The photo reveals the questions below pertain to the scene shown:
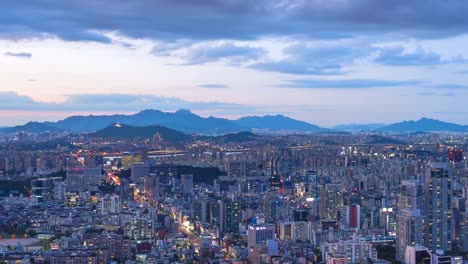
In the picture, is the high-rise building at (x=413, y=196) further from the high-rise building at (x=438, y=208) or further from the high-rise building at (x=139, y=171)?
the high-rise building at (x=139, y=171)

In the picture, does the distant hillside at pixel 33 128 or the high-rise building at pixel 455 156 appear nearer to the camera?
the high-rise building at pixel 455 156

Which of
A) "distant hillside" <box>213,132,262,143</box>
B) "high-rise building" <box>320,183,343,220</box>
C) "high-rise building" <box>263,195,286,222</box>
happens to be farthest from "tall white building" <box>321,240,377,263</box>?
"distant hillside" <box>213,132,262,143</box>

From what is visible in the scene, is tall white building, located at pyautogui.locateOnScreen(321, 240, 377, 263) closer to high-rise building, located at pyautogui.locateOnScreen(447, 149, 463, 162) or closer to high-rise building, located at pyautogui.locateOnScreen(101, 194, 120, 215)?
high-rise building, located at pyautogui.locateOnScreen(101, 194, 120, 215)

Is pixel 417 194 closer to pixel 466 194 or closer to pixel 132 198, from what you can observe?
pixel 466 194

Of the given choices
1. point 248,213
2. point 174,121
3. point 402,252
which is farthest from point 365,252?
point 174,121

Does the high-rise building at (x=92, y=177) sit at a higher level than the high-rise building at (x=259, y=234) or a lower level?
higher

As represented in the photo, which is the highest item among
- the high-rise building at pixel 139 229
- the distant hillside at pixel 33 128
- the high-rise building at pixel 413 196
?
the distant hillside at pixel 33 128

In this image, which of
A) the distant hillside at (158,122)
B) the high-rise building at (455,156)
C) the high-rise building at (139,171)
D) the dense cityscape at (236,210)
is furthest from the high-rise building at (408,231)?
the distant hillside at (158,122)
